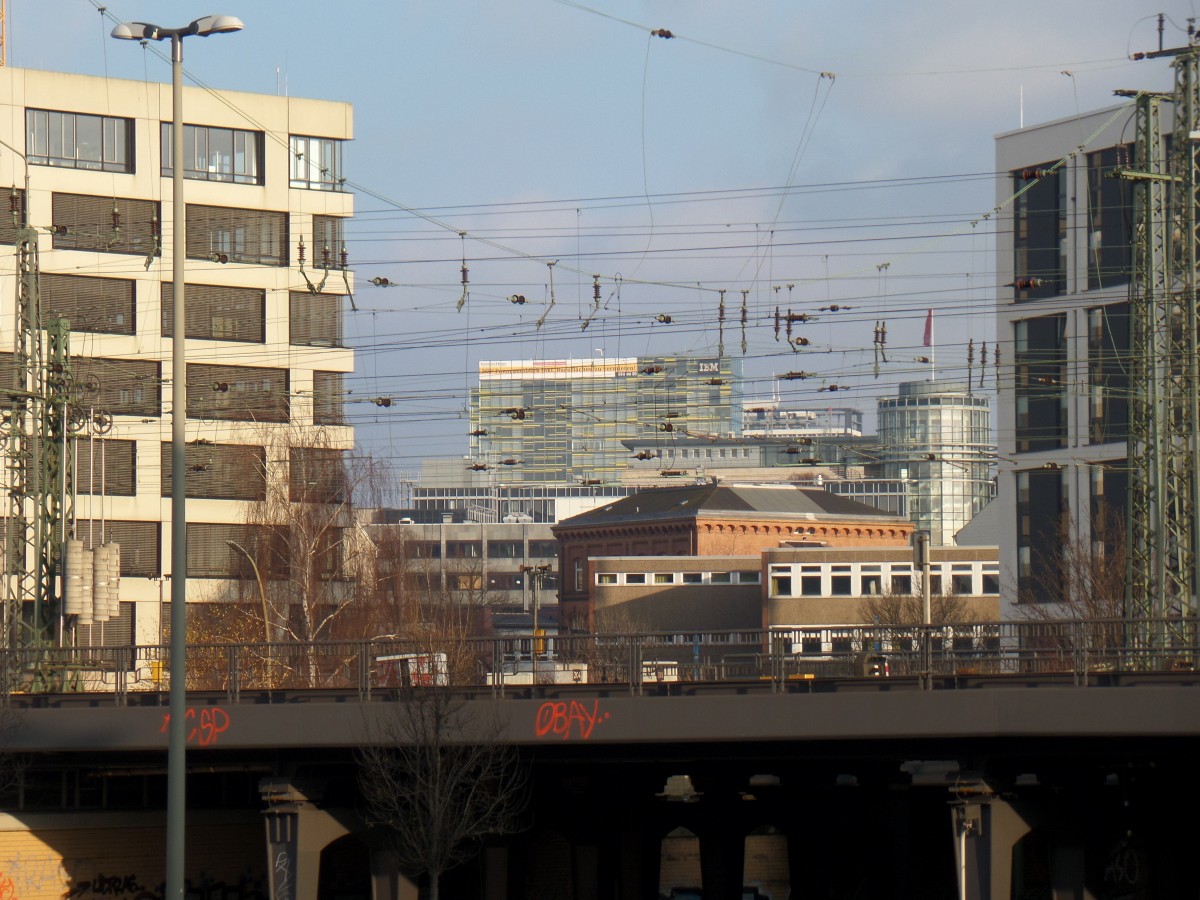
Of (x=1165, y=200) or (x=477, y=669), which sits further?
(x=1165, y=200)

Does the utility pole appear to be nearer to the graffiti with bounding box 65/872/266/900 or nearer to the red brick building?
the graffiti with bounding box 65/872/266/900

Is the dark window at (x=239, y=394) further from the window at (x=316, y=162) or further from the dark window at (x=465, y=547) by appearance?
the dark window at (x=465, y=547)

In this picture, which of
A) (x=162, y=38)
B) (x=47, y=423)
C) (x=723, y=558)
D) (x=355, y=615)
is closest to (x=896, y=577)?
(x=723, y=558)

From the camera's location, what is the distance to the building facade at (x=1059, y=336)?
78.2 metres

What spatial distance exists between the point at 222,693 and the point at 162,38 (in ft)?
36.9

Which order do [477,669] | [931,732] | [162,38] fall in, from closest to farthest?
1. [162,38]
2. [931,732]
3. [477,669]

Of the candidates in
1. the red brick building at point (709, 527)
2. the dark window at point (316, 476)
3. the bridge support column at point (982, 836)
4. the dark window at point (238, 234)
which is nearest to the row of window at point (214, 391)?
the dark window at point (316, 476)

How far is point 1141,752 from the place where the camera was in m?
27.2

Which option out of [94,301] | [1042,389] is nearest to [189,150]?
[94,301]

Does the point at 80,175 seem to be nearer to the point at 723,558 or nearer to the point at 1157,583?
the point at 1157,583

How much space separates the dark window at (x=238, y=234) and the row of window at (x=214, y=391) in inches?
180

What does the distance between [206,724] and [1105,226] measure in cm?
5945

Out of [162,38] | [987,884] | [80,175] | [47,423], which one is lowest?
[987,884]

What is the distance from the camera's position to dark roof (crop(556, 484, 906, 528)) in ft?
409
